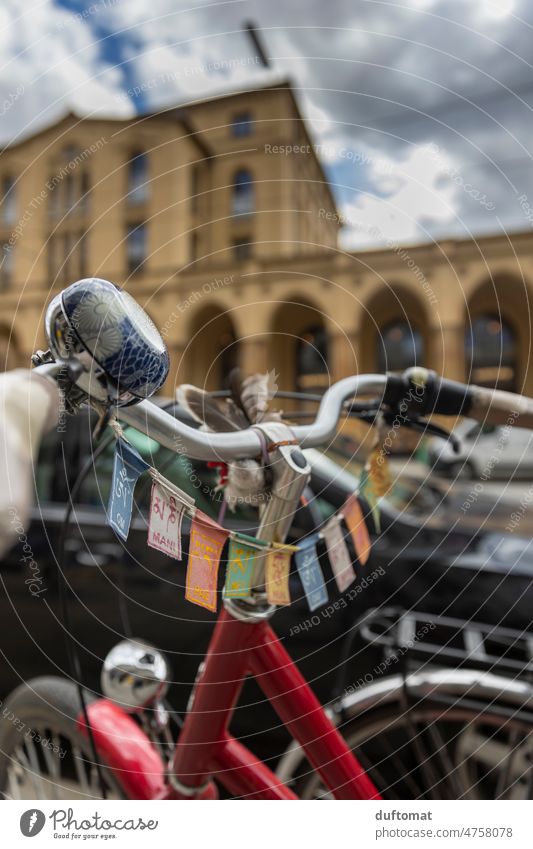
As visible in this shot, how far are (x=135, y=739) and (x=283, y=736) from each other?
0.76 metres

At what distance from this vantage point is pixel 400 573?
1564 millimetres

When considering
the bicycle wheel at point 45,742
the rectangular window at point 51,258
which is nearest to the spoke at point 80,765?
the bicycle wheel at point 45,742

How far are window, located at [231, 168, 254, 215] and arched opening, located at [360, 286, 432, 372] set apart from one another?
0.28 m

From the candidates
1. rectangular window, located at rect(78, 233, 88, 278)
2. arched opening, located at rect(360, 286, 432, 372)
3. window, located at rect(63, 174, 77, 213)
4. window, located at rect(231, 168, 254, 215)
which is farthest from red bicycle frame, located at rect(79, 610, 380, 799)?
window, located at rect(63, 174, 77, 213)

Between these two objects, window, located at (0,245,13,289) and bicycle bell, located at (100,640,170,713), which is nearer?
bicycle bell, located at (100,640,170,713)

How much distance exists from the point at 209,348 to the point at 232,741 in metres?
0.52

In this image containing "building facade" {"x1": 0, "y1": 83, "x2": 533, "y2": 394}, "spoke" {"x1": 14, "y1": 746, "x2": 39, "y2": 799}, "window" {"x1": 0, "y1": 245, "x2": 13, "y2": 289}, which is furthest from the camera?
"window" {"x1": 0, "y1": 245, "x2": 13, "y2": 289}

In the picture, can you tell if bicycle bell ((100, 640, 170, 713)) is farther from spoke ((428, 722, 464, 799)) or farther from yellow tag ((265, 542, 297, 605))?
spoke ((428, 722, 464, 799))

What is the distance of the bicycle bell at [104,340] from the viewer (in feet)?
1.49

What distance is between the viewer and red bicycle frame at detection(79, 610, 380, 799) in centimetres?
74

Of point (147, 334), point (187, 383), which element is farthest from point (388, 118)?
point (147, 334)

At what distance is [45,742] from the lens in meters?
1.01

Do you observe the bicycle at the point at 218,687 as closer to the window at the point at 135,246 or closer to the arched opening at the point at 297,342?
the arched opening at the point at 297,342

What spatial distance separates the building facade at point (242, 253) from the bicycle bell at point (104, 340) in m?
0.35
